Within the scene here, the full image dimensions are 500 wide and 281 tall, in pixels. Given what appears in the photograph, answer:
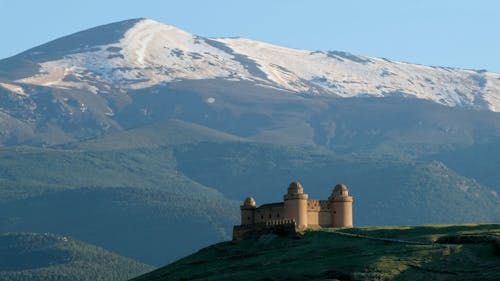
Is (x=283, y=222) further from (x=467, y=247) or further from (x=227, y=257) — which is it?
(x=467, y=247)

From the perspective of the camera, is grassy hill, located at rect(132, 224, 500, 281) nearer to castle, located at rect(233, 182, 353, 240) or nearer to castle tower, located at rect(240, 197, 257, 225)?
castle, located at rect(233, 182, 353, 240)

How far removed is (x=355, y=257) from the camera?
14788 centimetres

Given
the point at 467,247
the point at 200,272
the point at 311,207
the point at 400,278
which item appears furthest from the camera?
the point at 311,207

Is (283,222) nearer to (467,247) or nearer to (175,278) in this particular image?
(175,278)

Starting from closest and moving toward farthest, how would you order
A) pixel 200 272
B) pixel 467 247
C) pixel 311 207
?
pixel 467 247
pixel 200 272
pixel 311 207

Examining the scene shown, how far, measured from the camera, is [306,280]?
14062 cm

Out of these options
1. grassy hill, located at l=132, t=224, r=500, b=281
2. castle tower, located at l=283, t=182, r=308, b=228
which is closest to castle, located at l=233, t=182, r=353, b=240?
castle tower, located at l=283, t=182, r=308, b=228

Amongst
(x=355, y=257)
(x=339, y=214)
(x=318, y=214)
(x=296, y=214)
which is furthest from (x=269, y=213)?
(x=355, y=257)

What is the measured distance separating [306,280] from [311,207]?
3452cm

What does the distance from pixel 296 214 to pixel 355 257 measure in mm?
24977

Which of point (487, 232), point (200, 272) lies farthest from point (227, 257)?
point (487, 232)

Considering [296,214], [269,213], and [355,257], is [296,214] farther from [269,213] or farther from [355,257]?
[355,257]

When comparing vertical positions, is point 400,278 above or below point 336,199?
below

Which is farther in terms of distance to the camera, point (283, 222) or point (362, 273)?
point (283, 222)
